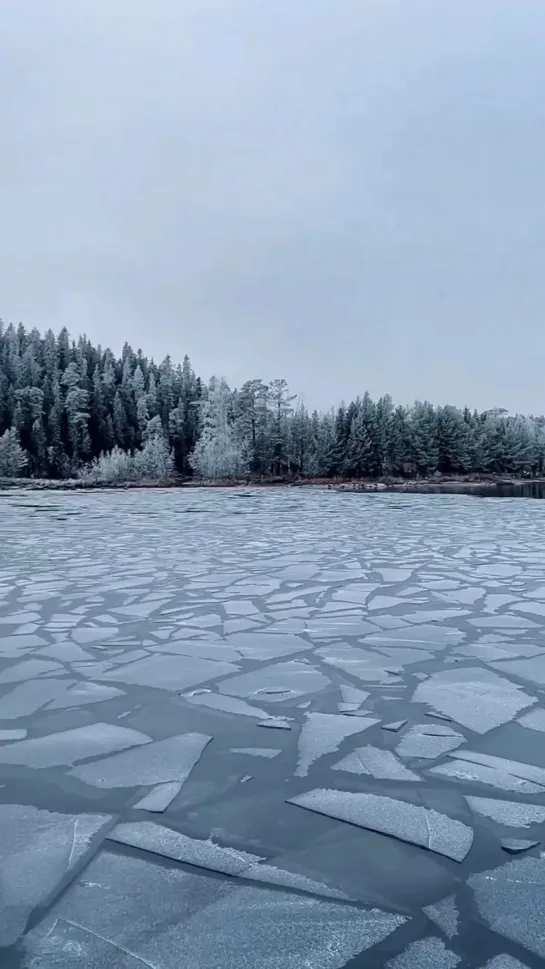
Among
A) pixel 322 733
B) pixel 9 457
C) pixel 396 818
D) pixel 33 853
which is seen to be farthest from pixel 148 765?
pixel 9 457

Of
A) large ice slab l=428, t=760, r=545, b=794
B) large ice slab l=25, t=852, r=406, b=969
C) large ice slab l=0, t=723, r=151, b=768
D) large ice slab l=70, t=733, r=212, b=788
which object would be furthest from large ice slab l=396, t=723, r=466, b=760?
large ice slab l=0, t=723, r=151, b=768

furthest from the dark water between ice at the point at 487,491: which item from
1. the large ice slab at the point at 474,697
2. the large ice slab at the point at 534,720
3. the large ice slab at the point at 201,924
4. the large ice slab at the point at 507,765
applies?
the large ice slab at the point at 201,924

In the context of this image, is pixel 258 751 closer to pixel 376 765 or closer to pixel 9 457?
pixel 376 765

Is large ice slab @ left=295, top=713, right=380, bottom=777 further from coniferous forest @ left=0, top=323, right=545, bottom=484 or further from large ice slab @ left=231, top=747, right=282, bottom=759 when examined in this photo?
coniferous forest @ left=0, top=323, right=545, bottom=484

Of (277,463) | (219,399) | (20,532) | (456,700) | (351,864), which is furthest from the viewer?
(277,463)

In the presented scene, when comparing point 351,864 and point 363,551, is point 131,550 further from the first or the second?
point 351,864

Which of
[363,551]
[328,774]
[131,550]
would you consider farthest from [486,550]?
[328,774]

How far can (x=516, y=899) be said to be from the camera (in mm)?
1996

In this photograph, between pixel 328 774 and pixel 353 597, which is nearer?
pixel 328 774

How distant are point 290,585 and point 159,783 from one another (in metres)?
4.18

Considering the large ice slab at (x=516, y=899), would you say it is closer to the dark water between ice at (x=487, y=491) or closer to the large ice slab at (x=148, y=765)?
the large ice slab at (x=148, y=765)

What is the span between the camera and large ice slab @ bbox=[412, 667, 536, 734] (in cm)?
337

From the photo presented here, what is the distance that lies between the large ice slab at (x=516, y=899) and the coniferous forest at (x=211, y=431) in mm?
52743

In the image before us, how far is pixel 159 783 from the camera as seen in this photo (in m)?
2.71
